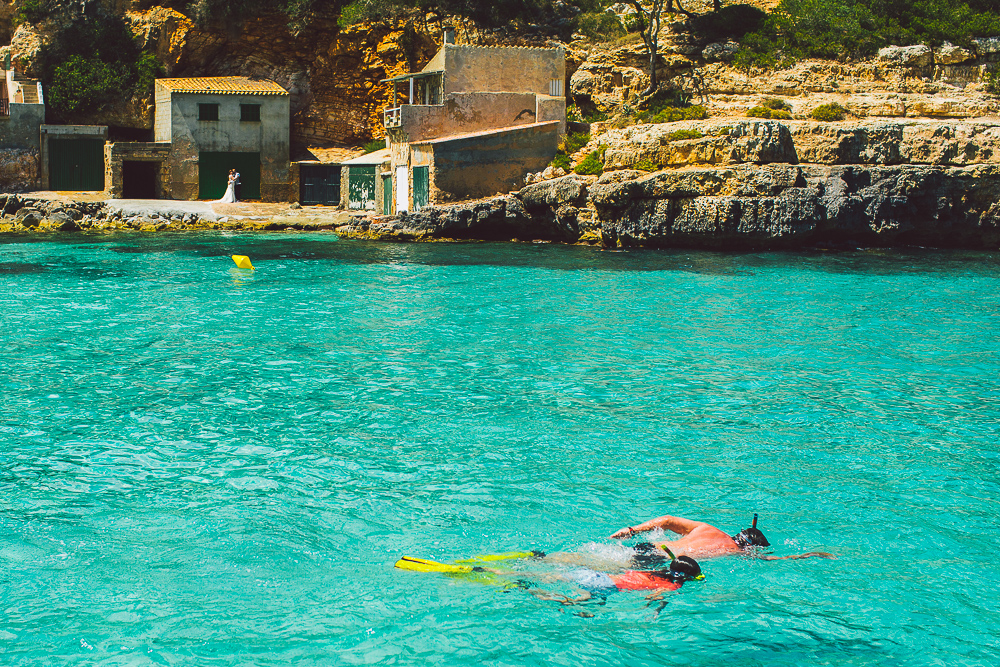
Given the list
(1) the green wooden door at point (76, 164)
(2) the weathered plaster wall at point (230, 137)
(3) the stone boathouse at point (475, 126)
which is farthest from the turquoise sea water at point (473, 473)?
(1) the green wooden door at point (76, 164)

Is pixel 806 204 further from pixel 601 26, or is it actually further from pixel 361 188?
pixel 361 188

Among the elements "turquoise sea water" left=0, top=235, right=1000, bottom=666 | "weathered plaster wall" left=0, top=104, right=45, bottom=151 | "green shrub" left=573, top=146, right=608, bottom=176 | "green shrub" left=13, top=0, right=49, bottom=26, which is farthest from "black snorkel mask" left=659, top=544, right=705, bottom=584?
"green shrub" left=13, top=0, right=49, bottom=26

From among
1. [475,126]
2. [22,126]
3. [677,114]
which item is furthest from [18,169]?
[677,114]

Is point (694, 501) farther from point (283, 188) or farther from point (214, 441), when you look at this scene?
point (283, 188)

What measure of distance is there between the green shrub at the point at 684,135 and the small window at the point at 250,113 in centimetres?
1906

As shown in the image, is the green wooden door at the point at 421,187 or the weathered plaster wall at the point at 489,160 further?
the green wooden door at the point at 421,187

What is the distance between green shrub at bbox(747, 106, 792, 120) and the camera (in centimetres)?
2961

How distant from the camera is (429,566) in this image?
6.57 m

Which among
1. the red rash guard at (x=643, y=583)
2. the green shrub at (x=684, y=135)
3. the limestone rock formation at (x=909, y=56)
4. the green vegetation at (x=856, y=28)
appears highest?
the green vegetation at (x=856, y=28)

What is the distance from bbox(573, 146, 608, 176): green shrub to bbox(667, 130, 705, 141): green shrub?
2551mm

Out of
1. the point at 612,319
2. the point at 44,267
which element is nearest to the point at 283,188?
the point at 44,267

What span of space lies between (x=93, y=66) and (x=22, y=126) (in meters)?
4.03

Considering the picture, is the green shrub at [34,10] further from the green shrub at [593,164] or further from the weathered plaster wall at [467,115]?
the green shrub at [593,164]

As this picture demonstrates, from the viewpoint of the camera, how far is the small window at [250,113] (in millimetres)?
38750
